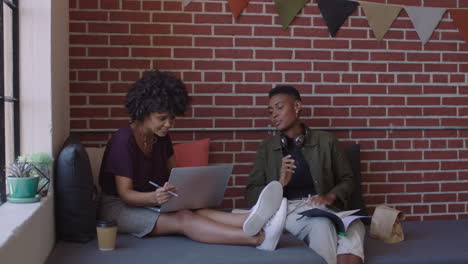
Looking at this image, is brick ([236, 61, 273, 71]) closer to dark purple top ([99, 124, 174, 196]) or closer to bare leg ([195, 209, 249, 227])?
dark purple top ([99, 124, 174, 196])

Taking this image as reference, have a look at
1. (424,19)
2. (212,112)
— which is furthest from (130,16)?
(424,19)

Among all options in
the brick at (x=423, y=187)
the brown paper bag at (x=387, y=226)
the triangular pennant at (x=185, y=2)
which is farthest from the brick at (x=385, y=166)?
the triangular pennant at (x=185, y=2)

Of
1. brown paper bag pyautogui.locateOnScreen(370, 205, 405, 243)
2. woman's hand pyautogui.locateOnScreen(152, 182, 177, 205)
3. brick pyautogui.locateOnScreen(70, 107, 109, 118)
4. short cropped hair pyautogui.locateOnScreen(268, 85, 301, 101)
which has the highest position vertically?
Result: short cropped hair pyautogui.locateOnScreen(268, 85, 301, 101)

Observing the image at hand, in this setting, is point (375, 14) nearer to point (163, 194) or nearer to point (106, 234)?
point (163, 194)

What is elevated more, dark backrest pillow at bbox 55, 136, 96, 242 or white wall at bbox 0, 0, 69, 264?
white wall at bbox 0, 0, 69, 264

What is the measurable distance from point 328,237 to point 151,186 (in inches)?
35.0

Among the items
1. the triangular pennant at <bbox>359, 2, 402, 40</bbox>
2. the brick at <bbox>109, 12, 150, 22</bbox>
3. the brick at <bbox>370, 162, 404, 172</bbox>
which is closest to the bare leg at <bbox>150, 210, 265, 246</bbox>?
the brick at <bbox>109, 12, 150, 22</bbox>

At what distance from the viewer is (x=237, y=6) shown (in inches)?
131

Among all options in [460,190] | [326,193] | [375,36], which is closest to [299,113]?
[326,193]

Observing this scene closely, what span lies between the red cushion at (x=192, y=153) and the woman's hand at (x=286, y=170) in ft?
1.53

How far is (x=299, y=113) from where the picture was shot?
10.5 feet

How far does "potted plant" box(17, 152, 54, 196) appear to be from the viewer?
7.53 ft

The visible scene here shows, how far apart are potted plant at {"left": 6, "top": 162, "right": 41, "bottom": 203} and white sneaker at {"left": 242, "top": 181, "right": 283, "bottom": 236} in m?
0.86

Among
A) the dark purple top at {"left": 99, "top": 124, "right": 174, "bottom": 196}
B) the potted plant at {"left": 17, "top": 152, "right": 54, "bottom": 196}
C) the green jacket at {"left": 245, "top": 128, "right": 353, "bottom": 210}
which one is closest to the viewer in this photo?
the potted plant at {"left": 17, "top": 152, "right": 54, "bottom": 196}
